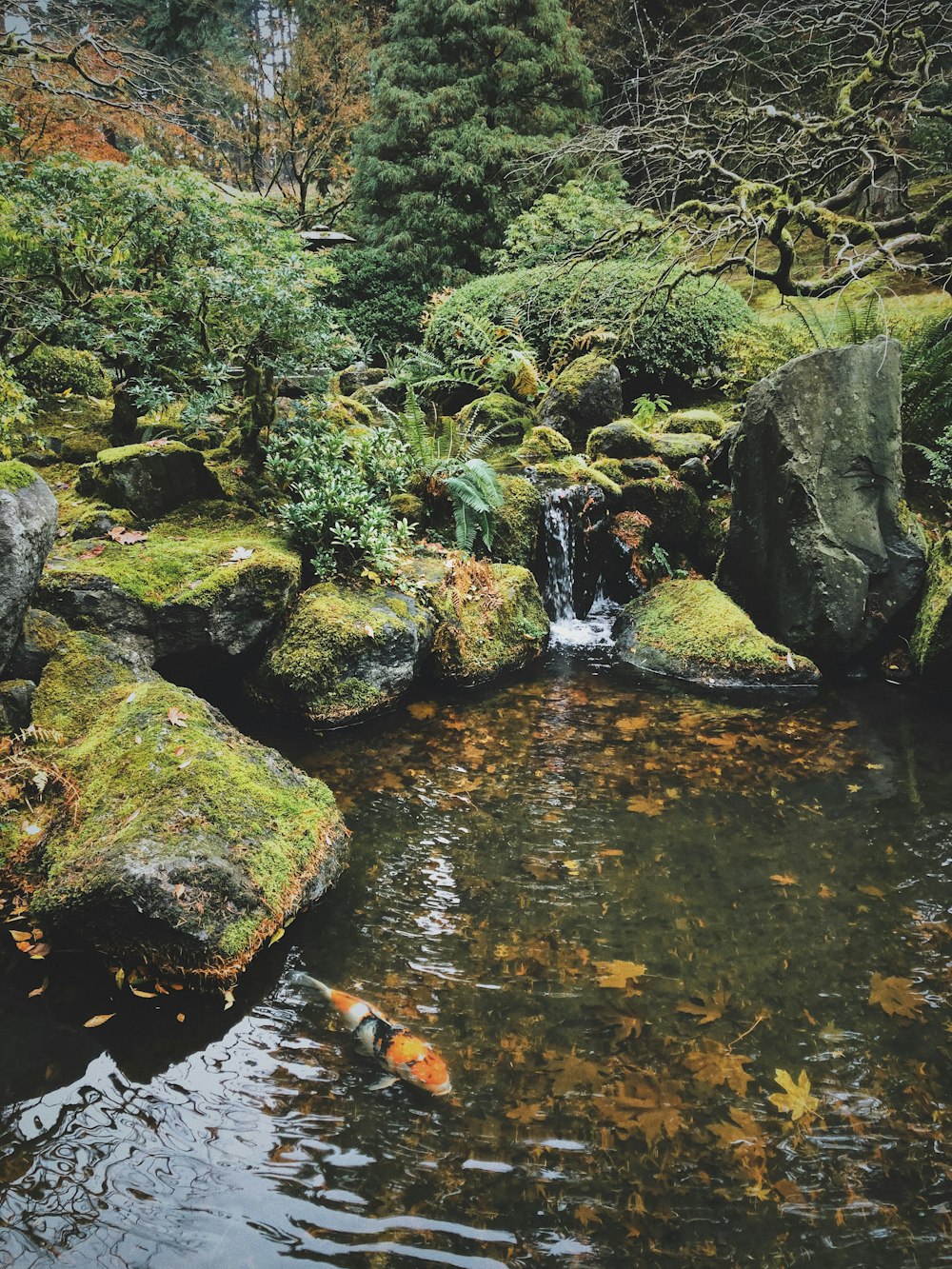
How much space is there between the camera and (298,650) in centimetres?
583

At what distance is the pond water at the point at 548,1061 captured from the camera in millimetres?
2484

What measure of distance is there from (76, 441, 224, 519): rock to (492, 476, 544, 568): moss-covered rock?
2.94m

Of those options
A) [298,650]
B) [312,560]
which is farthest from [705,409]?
[298,650]

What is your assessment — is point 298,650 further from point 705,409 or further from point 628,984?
point 705,409

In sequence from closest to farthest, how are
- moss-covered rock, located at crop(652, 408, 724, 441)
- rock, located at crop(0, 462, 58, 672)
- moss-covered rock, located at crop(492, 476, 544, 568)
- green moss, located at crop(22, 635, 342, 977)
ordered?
green moss, located at crop(22, 635, 342, 977) < rock, located at crop(0, 462, 58, 672) < moss-covered rock, located at crop(492, 476, 544, 568) < moss-covered rock, located at crop(652, 408, 724, 441)

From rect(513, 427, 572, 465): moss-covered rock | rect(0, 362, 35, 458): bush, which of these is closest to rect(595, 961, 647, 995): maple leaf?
rect(0, 362, 35, 458): bush

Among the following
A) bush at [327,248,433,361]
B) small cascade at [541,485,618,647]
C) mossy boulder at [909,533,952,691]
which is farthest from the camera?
bush at [327,248,433,361]

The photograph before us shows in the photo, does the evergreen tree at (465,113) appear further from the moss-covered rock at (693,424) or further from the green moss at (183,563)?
the green moss at (183,563)

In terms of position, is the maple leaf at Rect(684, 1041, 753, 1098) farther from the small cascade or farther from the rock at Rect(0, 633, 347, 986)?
the small cascade

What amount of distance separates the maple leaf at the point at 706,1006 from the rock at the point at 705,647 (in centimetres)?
375

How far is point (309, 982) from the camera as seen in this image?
3496 millimetres

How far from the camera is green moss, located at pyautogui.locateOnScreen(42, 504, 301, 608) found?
5391mm

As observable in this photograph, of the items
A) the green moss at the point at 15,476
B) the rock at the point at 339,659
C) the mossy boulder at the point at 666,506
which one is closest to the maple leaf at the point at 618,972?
the rock at the point at 339,659

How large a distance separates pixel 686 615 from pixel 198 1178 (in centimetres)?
608
